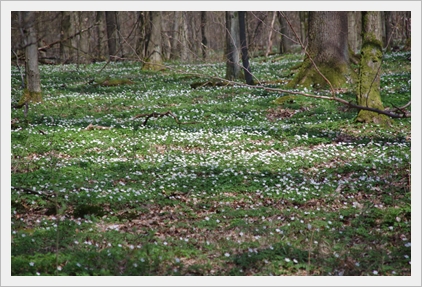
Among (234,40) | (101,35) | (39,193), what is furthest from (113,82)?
(39,193)

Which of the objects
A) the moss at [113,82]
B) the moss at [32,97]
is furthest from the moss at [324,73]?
the moss at [32,97]

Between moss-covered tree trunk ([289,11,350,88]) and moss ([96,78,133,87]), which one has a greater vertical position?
moss-covered tree trunk ([289,11,350,88])

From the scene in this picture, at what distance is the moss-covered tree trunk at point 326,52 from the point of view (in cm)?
1969

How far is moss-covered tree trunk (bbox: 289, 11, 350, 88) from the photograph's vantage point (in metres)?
19.7

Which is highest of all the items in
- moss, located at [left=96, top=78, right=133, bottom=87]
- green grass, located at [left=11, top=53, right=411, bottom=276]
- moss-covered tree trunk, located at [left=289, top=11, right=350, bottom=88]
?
moss-covered tree trunk, located at [left=289, top=11, right=350, bottom=88]

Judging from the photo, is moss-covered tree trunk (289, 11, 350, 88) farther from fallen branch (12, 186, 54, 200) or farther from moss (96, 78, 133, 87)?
fallen branch (12, 186, 54, 200)

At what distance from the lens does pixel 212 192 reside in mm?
9430

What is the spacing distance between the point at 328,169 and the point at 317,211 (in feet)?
8.05

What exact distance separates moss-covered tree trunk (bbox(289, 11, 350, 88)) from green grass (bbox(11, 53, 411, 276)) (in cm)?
273

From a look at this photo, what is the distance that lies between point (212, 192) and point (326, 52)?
41.5ft

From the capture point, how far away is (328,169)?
1062cm

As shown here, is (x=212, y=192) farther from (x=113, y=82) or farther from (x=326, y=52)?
(x=113, y=82)

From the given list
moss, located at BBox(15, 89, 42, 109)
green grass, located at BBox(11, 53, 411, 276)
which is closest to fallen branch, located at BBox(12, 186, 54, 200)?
green grass, located at BBox(11, 53, 411, 276)

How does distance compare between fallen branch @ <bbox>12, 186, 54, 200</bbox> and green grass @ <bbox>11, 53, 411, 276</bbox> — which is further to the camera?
fallen branch @ <bbox>12, 186, 54, 200</bbox>
